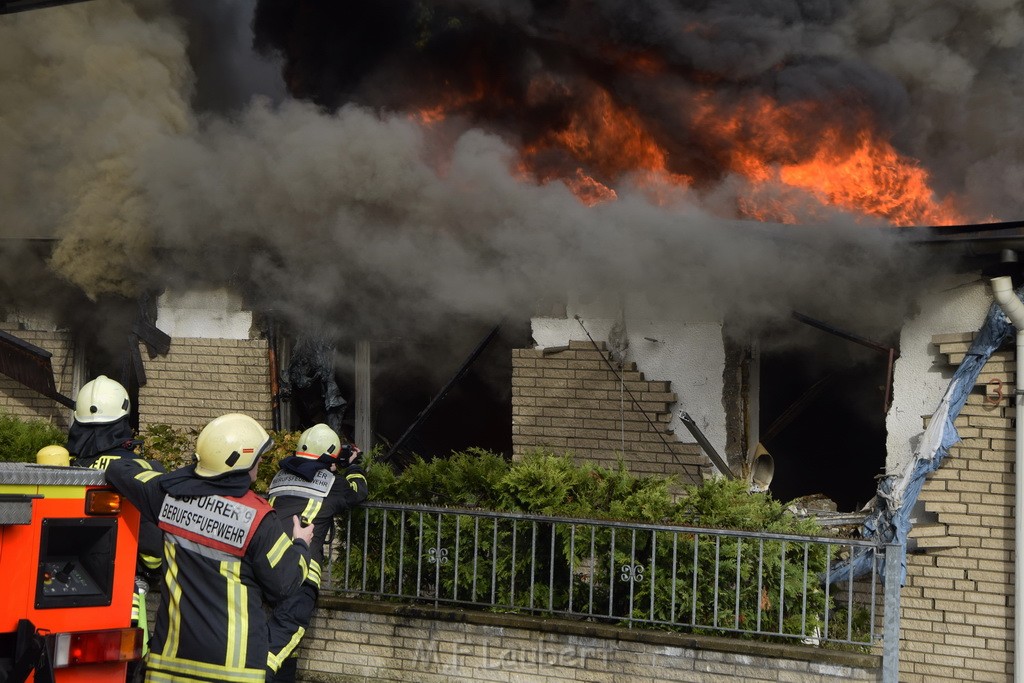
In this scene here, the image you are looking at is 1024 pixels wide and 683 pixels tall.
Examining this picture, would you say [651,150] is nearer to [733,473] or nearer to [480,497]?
[733,473]

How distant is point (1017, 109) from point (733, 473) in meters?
4.88

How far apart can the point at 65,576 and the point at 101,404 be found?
1.70 meters

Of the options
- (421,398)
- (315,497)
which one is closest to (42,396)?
(421,398)

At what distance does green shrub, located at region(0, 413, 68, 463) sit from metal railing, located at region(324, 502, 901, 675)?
3.56 metres

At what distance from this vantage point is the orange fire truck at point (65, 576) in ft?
14.8

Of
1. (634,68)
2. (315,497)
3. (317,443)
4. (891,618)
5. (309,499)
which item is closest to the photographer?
(891,618)

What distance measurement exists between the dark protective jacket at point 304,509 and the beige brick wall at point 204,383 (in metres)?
3.17

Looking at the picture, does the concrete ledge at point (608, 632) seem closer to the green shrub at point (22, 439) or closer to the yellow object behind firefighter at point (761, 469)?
the yellow object behind firefighter at point (761, 469)

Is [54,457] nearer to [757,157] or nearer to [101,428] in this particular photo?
[101,428]

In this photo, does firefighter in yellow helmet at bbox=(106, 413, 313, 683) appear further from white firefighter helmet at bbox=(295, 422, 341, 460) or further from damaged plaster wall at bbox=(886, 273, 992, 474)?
damaged plaster wall at bbox=(886, 273, 992, 474)

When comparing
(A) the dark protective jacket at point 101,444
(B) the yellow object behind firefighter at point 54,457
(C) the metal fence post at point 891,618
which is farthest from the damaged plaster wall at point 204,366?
(C) the metal fence post at point 891,618

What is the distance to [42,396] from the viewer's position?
37.6 feet

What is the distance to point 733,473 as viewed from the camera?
361 inches

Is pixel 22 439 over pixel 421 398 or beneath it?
beneath
